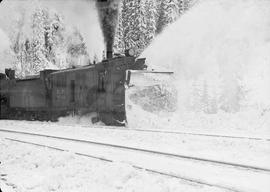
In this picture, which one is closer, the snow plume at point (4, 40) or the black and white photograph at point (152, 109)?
the black and white photograph at point (152, 109)

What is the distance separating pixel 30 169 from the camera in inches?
295

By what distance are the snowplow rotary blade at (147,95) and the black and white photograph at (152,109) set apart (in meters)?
0.05

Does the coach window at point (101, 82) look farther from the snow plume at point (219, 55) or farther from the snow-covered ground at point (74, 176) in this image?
the snow-covered ground at point (74, 176)

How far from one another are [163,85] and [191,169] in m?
9.47

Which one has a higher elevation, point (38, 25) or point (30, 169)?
point (38, 25)

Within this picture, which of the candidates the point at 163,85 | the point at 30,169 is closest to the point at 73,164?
the point at 30,169

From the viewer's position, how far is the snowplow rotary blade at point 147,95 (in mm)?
15281

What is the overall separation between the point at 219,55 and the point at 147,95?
57.5 ft

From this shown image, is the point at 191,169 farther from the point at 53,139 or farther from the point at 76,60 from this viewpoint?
the point at 76,60

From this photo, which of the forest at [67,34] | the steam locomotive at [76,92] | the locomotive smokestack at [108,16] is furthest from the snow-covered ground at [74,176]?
Result: the forest at [67,34]

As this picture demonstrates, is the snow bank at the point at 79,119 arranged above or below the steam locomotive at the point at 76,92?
below

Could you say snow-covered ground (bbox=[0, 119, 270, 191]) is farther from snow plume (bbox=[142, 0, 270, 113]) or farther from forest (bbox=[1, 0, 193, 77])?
forest (bbox=[1, 0, 193, 77])

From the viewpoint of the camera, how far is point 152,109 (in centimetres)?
1587

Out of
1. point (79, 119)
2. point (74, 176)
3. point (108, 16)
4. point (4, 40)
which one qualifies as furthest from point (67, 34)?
point (74, 176)
